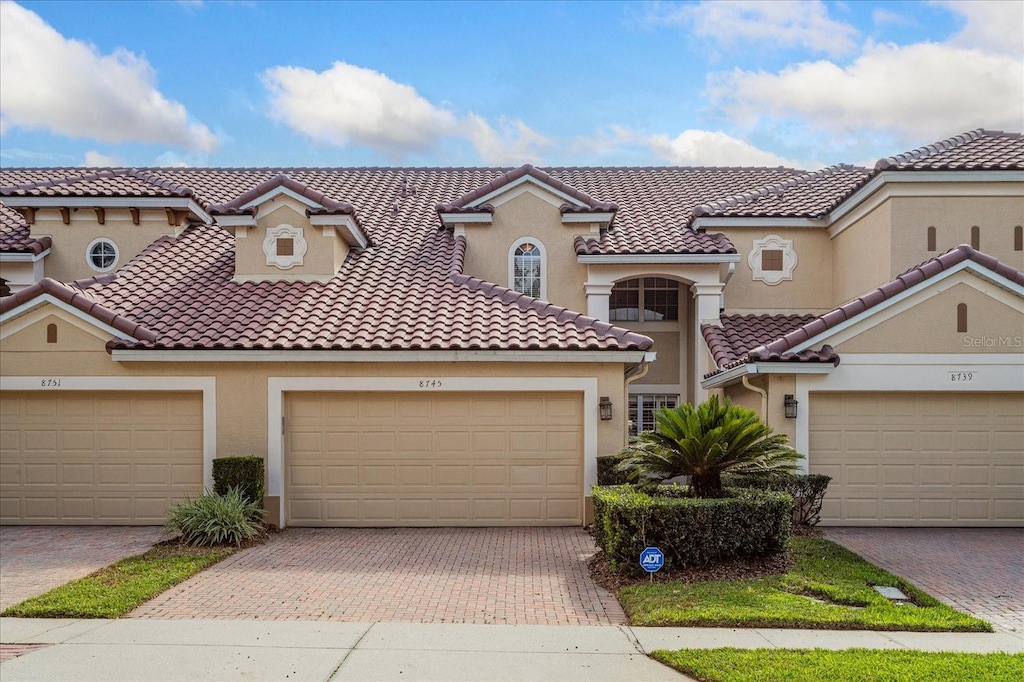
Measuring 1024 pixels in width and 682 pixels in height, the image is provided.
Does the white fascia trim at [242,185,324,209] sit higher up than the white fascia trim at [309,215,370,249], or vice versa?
the white fascia trim at [242,185,324,209]

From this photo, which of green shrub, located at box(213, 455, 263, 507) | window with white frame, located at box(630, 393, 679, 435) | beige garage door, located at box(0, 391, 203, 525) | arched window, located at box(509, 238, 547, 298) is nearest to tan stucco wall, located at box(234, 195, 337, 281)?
beige garage door, located at box(0, 391, 203, 525)

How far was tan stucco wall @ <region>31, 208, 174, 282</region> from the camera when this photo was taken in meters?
18.2

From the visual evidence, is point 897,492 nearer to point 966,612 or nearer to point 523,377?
point 966,612

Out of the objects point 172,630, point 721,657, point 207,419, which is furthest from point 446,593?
point 207,419

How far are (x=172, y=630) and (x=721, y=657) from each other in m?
5.25

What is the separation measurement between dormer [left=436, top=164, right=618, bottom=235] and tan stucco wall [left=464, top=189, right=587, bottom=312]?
51 millimetres

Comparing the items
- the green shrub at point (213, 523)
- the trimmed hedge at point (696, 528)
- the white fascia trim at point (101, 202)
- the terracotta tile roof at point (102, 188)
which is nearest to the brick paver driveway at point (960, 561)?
the trimmed hedge at point (696, 528)

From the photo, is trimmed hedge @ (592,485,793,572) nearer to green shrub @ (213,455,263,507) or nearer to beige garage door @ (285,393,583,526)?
beige garage door @ (285,393,583,526)

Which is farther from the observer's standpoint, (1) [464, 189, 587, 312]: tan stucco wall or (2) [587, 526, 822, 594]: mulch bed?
(1) [464, 189, 587, 312]: tan stucco wall

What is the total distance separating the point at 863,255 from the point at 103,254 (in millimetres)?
17305

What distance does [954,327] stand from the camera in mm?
13719

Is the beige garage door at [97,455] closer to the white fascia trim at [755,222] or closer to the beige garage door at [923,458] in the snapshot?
the beige garage door at [923,458]

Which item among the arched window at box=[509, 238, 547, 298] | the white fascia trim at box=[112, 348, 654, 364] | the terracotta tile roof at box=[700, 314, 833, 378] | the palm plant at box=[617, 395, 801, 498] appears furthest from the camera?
the arched window at box=[509, 238, 547, 298]

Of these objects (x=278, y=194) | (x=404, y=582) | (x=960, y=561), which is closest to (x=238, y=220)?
(x=278, y=194)
